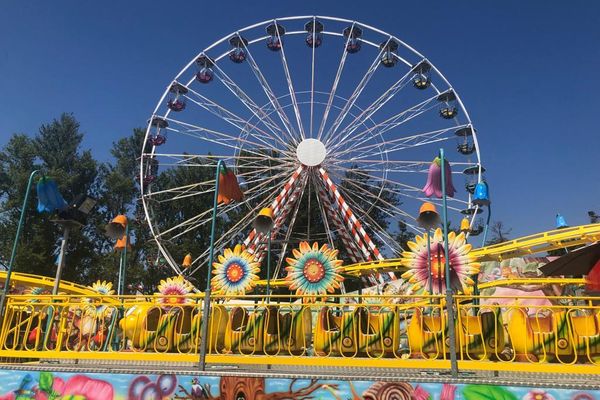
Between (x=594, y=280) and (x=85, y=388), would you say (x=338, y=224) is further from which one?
(x=85, y=388)

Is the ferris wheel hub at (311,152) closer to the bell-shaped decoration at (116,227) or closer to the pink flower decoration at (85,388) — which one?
the bell-shaped decoration at (116,227)

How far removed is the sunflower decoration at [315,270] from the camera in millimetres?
9289

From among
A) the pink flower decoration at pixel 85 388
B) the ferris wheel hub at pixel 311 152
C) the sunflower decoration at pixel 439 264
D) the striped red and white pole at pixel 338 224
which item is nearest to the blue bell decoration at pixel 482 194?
the striped red and white pole at pixel 338 224

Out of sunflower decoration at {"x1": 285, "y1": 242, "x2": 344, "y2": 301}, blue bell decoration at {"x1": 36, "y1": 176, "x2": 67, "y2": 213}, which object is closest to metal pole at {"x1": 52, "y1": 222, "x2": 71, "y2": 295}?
blue bell decoration at {"x1": 36, "y1": 176, "x2": 67, "y2": 213}

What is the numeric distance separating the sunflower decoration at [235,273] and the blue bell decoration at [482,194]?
1042 cm

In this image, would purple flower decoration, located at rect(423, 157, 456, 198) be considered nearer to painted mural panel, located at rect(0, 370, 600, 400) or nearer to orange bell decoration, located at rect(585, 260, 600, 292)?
orange bell decoration, located at rect(585, 260, 600, 292)

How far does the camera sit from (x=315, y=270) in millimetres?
9352

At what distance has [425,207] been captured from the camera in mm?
7984

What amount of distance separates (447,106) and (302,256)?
13.7 m

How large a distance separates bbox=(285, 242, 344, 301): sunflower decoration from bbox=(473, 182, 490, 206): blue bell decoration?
10293 millimetres

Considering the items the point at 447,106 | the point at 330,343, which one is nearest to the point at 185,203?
the point at 447,106

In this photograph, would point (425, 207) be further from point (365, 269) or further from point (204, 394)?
point (365, 269)

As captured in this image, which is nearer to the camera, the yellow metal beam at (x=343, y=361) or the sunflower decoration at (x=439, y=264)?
the yellow metal beam at (x=343, y=361)

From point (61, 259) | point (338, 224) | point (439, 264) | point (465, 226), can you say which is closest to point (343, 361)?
point (439, 264)
